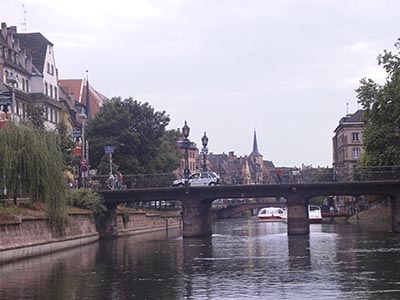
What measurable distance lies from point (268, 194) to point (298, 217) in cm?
327

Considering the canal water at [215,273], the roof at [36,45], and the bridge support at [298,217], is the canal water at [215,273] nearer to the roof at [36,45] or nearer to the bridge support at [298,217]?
the bridge support at [298,217]

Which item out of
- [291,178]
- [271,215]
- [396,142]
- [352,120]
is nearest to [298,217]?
[291,178]

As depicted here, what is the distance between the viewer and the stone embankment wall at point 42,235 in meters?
52.3

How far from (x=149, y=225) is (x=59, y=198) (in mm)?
43643

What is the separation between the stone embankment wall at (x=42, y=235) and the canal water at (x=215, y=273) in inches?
49.1

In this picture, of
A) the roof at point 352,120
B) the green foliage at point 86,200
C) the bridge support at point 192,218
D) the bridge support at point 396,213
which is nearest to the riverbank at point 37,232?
the green foliage at point 86,200

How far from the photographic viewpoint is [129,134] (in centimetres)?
10512

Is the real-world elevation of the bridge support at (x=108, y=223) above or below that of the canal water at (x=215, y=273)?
above

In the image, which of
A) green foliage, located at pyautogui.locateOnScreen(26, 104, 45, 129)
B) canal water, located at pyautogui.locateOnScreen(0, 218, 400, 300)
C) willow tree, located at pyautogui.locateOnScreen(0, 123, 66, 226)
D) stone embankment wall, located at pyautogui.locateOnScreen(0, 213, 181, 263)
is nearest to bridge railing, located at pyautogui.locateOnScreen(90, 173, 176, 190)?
stone embankment wall, located at pyautogui.locateOnScreen(0, 213, 181, 263)

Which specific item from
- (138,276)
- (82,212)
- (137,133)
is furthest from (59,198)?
(137,133)

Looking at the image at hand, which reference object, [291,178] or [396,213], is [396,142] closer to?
[396,213]

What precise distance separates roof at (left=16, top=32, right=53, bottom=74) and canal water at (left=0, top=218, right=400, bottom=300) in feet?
150

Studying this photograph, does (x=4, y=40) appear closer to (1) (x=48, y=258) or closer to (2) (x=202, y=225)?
(2) (x=202, y=225)

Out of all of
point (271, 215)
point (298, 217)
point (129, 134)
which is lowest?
point (298, 217)
